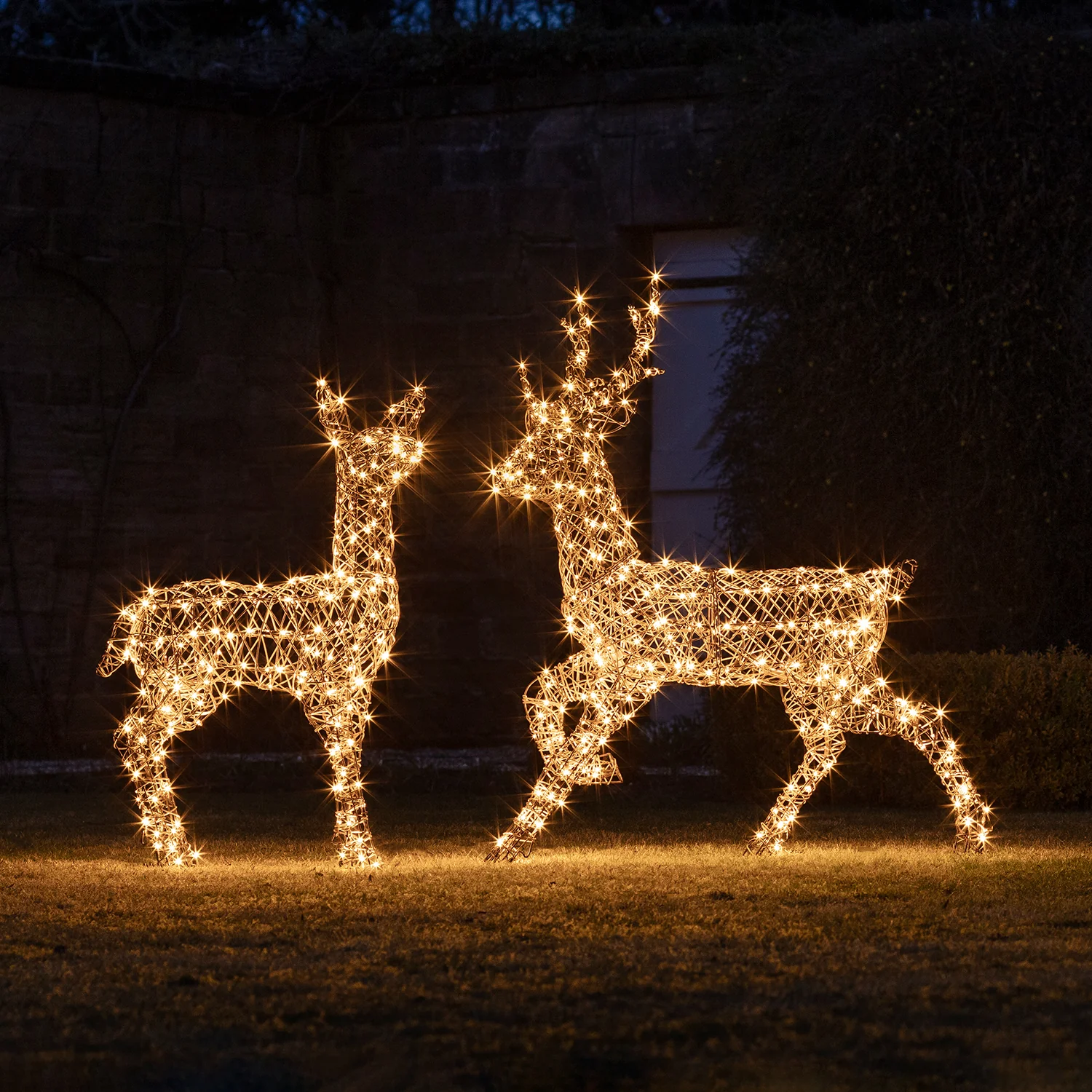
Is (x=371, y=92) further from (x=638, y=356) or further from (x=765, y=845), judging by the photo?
(x=765, y=845)

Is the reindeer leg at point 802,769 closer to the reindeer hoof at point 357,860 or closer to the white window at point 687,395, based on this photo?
the reindeer hoof at point 357,860

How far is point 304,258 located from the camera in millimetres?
14000

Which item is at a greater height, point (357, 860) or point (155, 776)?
point (155, 776)

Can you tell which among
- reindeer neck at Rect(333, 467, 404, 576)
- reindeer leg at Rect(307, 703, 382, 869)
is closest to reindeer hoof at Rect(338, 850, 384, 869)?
reindeer leg at Rect(307, 703, 382, 869)

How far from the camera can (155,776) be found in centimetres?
768

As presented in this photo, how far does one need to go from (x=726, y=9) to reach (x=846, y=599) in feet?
30.7

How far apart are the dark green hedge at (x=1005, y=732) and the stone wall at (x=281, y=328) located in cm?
362

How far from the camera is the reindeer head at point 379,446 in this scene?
760cm

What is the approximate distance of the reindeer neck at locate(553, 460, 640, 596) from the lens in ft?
24.7

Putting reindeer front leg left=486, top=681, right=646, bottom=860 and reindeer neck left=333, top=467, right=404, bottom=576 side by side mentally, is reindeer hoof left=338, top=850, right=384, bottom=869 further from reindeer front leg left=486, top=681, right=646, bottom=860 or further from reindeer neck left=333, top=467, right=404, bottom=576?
reindeer neck left=333, top=467, right=404, bottom=576

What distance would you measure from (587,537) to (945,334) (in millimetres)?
5020

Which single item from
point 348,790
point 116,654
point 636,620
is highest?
point 636,620

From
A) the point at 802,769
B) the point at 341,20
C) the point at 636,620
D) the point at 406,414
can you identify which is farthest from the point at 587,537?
the point at 341,20

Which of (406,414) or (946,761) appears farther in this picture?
(946,761)
